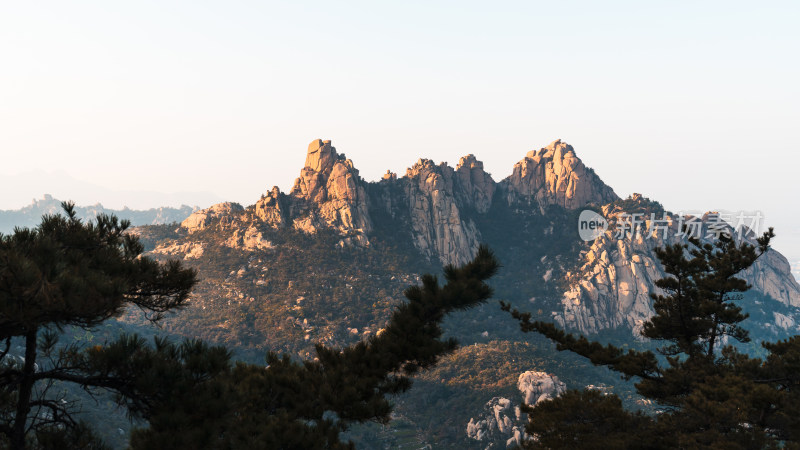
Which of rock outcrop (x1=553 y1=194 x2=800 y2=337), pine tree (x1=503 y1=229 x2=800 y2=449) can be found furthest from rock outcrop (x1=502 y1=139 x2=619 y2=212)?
pine tree (x1=503 y1=229 x2=800 y2=449)

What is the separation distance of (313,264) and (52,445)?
109 metres

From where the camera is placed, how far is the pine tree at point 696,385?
18266 millimetres

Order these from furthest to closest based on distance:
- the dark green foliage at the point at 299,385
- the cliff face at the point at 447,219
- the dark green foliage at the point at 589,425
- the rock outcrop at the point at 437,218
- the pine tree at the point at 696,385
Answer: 1. the rock outcrop at the point at 437,218
2. the cliff face at the point at 447,219
3. the dark green foliage at the point at 589,425
4. the pine tree at the point at 696,385
5. the dark green foliage at the point at 299,385

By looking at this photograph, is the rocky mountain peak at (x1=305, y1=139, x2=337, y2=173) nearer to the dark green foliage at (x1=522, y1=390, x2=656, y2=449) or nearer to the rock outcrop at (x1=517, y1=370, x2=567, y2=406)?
the rock outcrop at (x1=517, y1=370, x2=567, y2=406)

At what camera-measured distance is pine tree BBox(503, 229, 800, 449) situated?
59.9ft

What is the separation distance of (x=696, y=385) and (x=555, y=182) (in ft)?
483

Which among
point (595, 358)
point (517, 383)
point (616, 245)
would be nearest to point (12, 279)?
point (595, 358)

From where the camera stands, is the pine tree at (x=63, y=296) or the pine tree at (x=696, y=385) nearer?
the pine tree at (x=63, y=296)

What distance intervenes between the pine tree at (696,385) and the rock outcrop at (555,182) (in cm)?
13719

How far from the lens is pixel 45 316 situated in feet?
29.3

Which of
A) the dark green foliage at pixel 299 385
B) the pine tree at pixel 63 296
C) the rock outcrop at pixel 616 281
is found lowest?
the rock outcrop at pixel 616 281

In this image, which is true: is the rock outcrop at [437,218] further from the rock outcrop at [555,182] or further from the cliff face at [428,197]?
the rock outcrop at [555,182]

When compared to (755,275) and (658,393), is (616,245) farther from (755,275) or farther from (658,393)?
(658,393)

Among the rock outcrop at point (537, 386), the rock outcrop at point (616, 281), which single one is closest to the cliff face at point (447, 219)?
the rock outcrop at point (616, 281)
